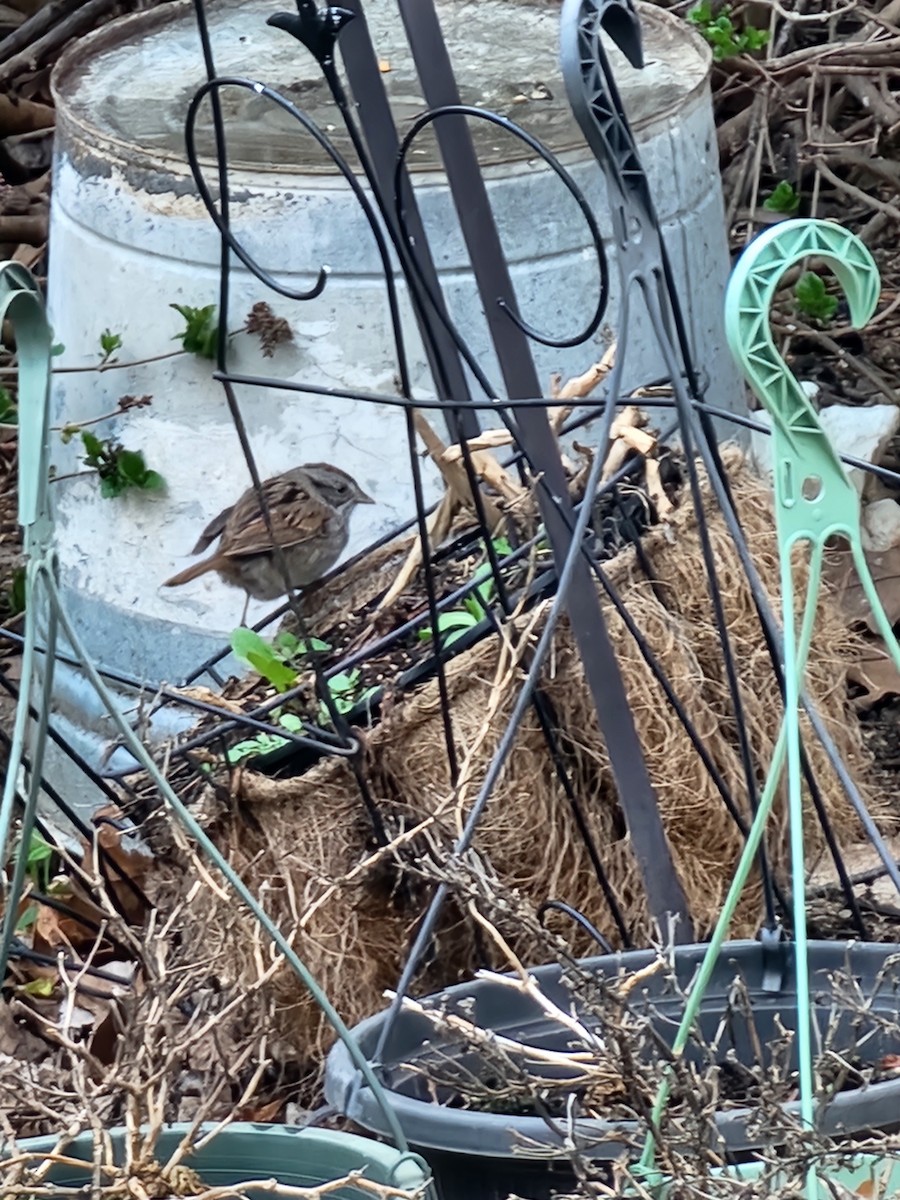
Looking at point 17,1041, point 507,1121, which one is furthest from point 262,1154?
point 17,1041

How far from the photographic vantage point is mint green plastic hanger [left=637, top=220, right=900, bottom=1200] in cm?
111

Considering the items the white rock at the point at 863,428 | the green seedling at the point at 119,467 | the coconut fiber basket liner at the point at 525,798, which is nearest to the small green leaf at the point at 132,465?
the green seedling at the point at 119,467

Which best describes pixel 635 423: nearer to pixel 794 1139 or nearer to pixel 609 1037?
pixel 609 1037

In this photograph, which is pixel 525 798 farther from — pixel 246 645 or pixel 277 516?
pixel 277 516

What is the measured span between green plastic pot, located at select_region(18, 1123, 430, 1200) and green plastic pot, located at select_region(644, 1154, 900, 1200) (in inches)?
9.4

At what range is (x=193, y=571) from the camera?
9.49 ft

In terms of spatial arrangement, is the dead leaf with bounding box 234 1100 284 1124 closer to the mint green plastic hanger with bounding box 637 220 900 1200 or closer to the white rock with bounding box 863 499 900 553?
the mint green plastic hanger with bounding box 637 220 900 1200

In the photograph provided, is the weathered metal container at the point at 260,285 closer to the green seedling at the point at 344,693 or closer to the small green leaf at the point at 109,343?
the small green leaf at the point at 109,343

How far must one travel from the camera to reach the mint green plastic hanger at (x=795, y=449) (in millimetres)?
1111

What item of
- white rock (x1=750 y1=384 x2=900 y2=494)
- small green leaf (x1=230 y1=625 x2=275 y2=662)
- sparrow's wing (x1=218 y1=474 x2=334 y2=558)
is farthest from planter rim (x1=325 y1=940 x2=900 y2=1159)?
white rock (x1=750 y1=384 x2=900 y2=494)

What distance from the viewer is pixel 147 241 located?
2812 millimetres

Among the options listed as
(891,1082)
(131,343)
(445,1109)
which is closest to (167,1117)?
(445,1109)

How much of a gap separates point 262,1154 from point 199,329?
5.42 ft

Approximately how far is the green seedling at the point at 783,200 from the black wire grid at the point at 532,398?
8.10ft
